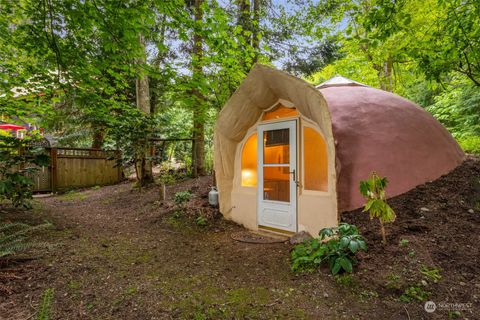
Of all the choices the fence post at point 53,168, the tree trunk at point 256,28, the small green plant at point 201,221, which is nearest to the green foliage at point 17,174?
the small green plant at point 201,221

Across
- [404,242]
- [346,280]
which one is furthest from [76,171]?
[404,242]

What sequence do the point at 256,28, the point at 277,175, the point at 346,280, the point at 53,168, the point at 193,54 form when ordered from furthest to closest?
the point at 53,168 < the point at 256,28 < the point at 193,54 < the point at 277,175 < the point at 346,280

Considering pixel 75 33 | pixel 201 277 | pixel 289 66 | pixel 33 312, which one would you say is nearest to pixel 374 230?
pixel 201 277

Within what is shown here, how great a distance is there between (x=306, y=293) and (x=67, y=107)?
33.4 feet

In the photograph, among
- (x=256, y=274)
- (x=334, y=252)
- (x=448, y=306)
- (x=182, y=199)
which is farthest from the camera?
(x=182, y=199)

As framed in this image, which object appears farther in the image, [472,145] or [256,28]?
[256,28]

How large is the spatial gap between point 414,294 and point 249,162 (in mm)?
3420

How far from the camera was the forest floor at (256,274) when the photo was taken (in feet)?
7.50

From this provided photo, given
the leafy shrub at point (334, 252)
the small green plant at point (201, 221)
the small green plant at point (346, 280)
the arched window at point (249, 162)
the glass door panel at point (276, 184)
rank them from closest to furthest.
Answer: the small green plant at point (346, 280) < the leafy shrub at point (334, 252) < the glass door panel at point (276, 184) < the small green plant at point (201, 221) < the arched window at point (249, 162)

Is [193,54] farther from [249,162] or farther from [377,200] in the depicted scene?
[377,200]

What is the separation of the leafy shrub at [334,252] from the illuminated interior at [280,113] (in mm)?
2166

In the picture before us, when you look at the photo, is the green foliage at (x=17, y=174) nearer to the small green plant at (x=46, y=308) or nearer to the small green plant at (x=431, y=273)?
the small green plant at (x=46, y=308)

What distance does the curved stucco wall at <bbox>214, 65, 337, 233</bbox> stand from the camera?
3544 mm

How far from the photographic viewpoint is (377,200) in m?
2.94
